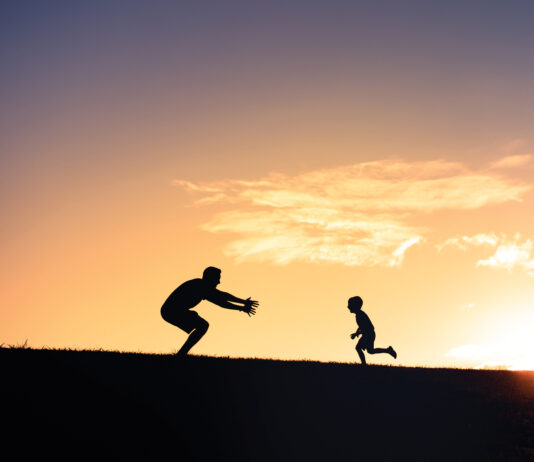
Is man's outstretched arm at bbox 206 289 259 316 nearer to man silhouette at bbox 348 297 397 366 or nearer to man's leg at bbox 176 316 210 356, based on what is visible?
man's leg at bbox 176 316 210 356

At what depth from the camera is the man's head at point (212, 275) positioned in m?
15.3

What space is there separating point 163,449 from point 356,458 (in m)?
3.04

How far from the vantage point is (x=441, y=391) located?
14758 mm

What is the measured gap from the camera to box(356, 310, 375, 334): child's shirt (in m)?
20.1

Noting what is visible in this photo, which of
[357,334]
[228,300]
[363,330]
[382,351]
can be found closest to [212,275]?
[228,300]

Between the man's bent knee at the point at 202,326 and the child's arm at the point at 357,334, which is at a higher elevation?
the child's arm at the point at 357,334

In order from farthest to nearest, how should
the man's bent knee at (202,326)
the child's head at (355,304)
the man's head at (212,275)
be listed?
the child's head at (355,304) → the man's head at (212,275) → the man's bent knee at (202,326)

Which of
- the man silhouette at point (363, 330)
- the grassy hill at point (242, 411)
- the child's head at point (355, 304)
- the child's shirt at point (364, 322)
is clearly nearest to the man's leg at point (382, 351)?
the man silhouette at point (363, 330)

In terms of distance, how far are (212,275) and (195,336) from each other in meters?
1.49

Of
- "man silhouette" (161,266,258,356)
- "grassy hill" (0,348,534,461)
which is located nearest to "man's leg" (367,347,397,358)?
"grassy hill" (0,348,534,461)

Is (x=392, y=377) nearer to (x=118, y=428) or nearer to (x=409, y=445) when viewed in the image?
(x=409, y=445)

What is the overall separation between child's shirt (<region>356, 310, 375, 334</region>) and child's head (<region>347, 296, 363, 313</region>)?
0.14 metres

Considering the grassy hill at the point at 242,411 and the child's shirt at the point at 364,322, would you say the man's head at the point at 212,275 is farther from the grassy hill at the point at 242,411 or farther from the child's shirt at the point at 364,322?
the child's shirt at the point at 364,322

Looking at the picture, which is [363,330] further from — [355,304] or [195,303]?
[195,303]
